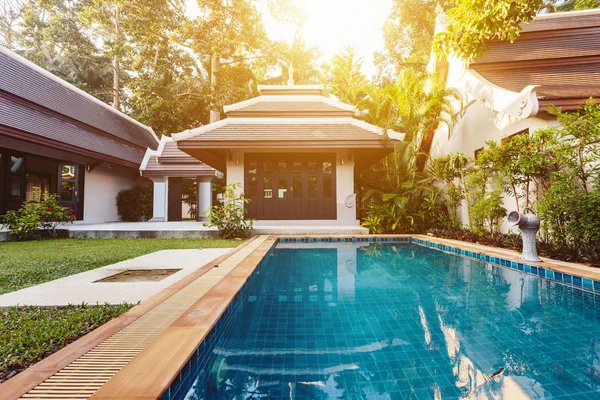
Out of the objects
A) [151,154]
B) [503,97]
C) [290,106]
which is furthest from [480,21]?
[151,154]

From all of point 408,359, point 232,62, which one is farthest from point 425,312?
point 232,62

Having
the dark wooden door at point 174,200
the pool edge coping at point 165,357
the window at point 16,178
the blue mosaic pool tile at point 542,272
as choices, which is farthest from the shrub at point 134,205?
the blue mosaic pool tile at point 542,272

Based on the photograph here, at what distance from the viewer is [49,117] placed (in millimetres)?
10922

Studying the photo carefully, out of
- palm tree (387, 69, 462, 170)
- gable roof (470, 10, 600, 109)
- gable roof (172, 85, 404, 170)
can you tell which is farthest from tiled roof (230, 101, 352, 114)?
gable roof (470, 10, 600, 109)

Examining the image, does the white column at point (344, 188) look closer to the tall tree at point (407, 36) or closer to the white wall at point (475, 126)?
the white wall at point (475, 126)

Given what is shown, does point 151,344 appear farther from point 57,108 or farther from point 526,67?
point 57,108

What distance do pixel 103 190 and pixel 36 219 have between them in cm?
580

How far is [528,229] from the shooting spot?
4.65 meters

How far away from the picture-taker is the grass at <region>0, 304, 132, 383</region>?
177 centimetres

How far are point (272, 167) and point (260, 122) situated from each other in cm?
170

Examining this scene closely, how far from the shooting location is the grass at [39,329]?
5.79ft

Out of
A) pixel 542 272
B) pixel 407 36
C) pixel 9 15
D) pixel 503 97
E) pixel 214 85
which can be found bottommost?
pixel 542 272

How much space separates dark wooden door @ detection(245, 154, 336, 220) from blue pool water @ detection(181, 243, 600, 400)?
6403 mm

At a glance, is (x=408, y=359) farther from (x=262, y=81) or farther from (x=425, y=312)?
(x=262, y=81)
